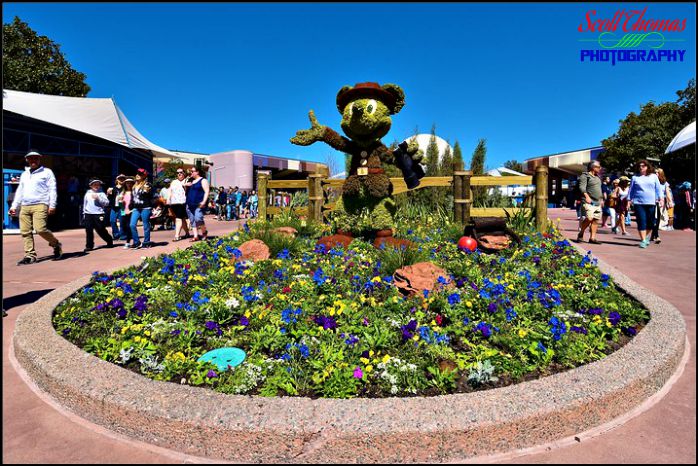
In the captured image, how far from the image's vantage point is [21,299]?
165 inches

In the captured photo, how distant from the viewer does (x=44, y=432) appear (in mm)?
1952

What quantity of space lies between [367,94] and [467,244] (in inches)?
99.2

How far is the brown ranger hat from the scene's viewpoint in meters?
5.70

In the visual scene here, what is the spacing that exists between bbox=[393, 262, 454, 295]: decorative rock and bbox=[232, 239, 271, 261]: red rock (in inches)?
72.8

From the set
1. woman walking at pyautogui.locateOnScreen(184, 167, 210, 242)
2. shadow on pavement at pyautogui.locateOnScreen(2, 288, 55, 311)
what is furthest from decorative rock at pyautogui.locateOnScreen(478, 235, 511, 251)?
woman walking at pyautogui.locateOnScreen(184, 167, 210, 242)

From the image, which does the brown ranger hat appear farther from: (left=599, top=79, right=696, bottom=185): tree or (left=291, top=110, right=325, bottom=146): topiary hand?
(left=599, top=79, right=696, bottom=185): tree

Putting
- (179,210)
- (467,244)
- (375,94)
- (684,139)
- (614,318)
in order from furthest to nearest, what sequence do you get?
(684,139) < (179,210) < (375,94) < (467,244) < (614,318)

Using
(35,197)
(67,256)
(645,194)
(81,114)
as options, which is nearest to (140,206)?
(67,256)

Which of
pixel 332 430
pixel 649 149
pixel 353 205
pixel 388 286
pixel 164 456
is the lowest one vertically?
pixel 164 456

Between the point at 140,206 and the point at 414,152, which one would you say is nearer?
the point at 414,152

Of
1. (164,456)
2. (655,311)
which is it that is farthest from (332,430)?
(655,311)

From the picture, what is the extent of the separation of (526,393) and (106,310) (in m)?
3.19

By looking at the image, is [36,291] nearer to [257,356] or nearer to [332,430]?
[257,356]

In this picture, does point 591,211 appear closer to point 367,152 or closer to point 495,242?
point 495,242
